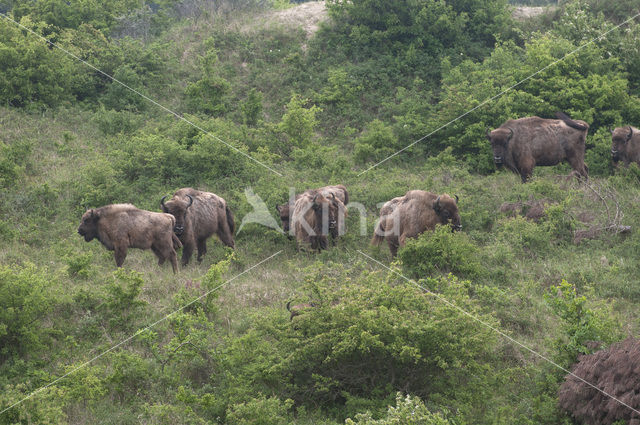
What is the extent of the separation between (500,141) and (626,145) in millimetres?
3391

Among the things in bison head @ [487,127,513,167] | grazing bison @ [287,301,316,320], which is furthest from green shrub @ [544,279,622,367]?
bison head @ [487,127,513,167]

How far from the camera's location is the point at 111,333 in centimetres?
1056

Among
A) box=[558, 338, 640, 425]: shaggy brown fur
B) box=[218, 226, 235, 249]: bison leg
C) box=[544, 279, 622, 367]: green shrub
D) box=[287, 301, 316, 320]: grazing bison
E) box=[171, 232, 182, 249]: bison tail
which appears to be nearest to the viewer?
box=[558, 338, 640, 425]: shaggy brown fur

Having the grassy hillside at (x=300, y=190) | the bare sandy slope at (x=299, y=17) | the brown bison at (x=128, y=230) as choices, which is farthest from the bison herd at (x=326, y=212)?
the bare sandy slope at (x=299, y=17)

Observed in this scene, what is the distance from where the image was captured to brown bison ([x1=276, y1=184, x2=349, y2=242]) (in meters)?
14.6

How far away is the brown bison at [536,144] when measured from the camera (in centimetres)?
1758

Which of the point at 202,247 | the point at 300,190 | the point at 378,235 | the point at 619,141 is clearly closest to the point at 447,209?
the point at 378,235

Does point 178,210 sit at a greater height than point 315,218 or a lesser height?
greater

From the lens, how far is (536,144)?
692 inches

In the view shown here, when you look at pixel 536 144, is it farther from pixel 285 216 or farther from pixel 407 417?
pixel 407 417

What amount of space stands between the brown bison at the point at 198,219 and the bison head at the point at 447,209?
500 cm

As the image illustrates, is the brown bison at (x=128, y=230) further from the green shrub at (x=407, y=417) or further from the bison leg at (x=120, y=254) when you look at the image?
the green shrub at (x=407, y=417)

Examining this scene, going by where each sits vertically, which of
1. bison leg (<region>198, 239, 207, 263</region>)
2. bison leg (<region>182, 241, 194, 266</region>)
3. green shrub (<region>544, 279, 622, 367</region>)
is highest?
green shrub (<region>544, 279, 622, 367</region>)

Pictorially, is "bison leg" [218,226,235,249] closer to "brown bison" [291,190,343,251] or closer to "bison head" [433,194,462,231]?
"brown bison" [291,190,343,251]
